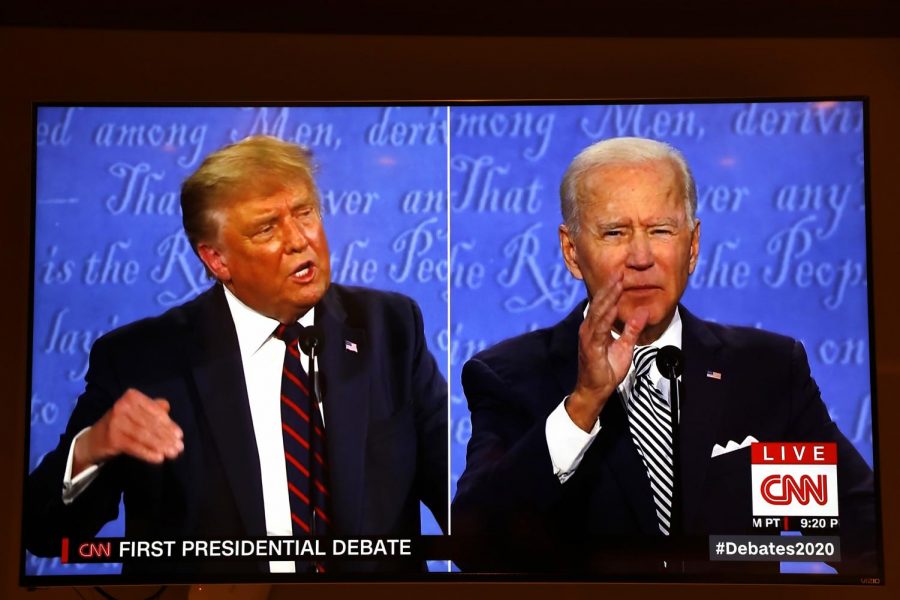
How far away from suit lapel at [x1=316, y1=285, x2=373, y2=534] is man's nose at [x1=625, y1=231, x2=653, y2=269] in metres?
0.79

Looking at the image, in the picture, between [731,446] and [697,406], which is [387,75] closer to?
[697,406]

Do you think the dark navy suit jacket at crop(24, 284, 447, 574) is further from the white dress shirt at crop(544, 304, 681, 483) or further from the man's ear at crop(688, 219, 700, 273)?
the man's ear at crop(688, 219, 700, 273)

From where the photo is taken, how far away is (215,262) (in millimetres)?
3381

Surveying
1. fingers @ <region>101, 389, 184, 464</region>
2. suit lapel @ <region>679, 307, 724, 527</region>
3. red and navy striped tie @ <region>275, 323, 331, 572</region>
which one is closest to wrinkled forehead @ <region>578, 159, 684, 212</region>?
suit lapel @ <region>679, 307, 724, 527</region>

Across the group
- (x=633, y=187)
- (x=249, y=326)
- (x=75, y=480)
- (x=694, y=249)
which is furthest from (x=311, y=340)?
(x=694, y=249)

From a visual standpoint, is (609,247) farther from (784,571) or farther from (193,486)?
(193,486)

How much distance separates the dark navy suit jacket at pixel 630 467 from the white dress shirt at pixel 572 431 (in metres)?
0.02

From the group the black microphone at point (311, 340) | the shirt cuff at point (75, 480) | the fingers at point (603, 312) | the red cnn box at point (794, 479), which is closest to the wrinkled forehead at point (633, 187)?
the fingers at point (603, 312)

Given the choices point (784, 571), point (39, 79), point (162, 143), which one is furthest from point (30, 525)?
point (784, 571)

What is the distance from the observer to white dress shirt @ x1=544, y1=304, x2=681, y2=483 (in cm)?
326

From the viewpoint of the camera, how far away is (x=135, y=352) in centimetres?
336

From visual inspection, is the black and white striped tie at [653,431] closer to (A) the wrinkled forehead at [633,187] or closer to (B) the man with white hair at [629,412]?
(B) the man with white hair at [629,412]

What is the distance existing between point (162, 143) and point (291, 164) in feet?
1.27

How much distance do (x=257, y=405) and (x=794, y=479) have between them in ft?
4.97
